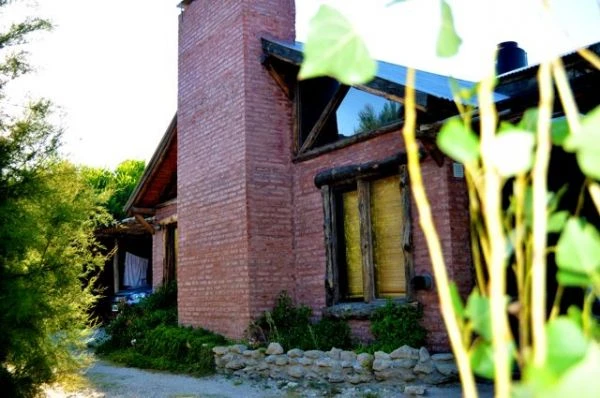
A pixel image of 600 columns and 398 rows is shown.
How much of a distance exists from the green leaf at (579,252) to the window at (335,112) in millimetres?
6748

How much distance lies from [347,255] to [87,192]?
352cm

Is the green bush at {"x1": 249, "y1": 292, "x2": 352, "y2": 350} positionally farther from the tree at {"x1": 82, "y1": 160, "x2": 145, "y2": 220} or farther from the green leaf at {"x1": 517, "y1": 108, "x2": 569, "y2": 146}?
the tree at {"x1": 82, "y1": 160, "x2": 145, "y2": 220}

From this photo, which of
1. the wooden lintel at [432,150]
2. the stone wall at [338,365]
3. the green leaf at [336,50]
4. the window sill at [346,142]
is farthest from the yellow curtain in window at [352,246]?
the green leaf at [336,50]

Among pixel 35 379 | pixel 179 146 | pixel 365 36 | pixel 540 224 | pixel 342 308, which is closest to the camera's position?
pixel 540 224

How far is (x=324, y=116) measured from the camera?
28.1 feet

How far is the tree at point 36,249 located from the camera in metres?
5.92

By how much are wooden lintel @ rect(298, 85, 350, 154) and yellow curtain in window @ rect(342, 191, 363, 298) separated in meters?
1.06

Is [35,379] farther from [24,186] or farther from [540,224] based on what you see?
[540,224]

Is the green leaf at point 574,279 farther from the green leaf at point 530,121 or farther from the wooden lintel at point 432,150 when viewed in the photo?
the wooden lintel at point 432,150

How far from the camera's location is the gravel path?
614cm

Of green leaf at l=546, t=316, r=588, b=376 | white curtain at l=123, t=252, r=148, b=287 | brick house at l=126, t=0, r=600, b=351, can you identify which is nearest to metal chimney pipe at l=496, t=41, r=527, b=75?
brick house at l=126, t=0, r=600, b=351

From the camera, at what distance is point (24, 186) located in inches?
247

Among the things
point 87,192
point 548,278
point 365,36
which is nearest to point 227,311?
point 87,192

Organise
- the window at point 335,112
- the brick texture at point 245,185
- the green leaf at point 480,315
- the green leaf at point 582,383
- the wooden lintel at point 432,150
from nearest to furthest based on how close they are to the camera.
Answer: the green leaf at point 582,383 → the green leaf at point 480,315 → the wooden lintel at point 432,150 → the window at point 335,112 → the brick texture at point 245,185
